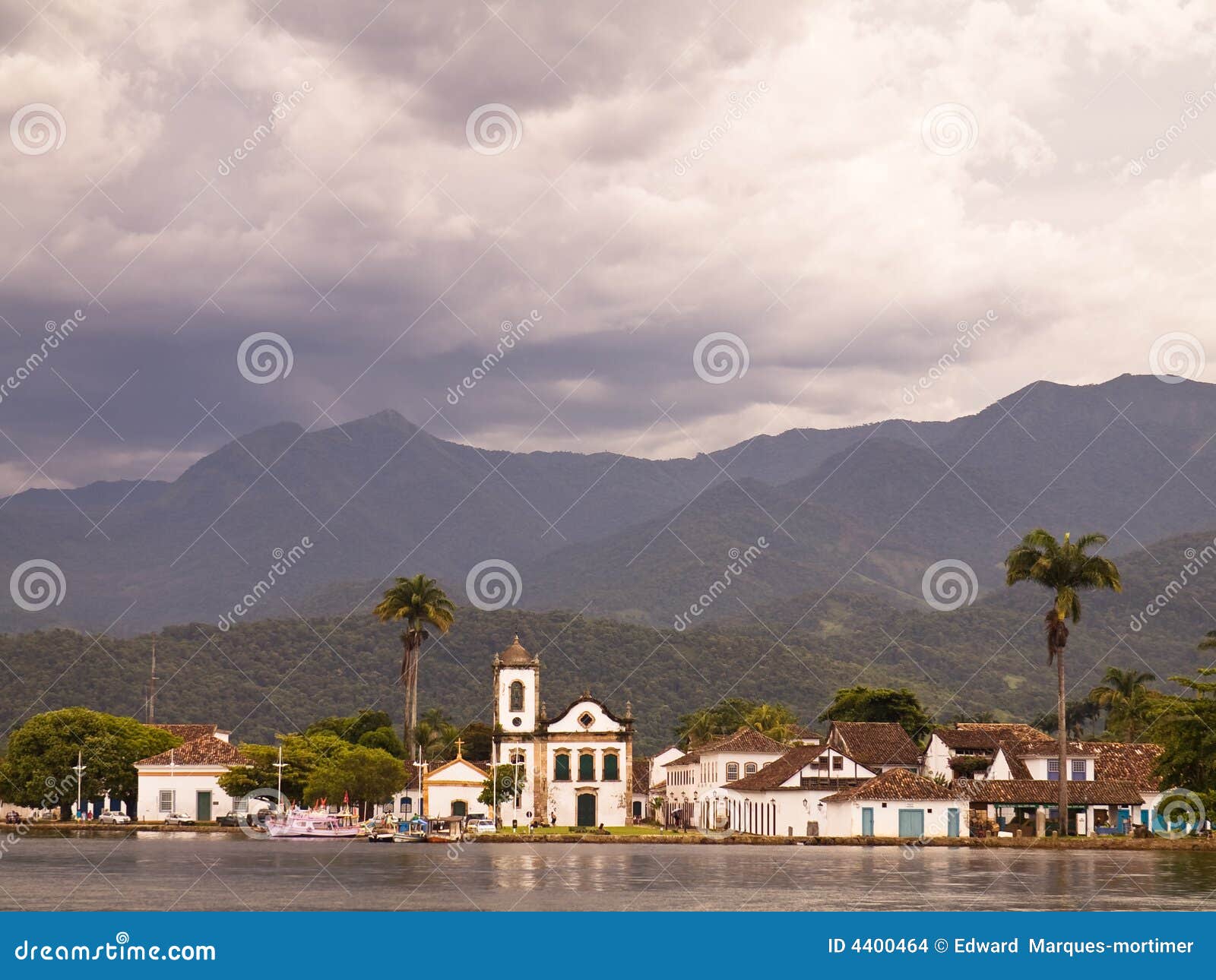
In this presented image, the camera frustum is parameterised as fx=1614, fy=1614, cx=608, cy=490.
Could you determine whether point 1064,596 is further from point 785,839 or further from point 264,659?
point 264,659

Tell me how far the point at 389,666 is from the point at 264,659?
15107 mm

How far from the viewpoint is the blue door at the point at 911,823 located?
84125 millimetres

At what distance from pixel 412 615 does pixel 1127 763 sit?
52693mm

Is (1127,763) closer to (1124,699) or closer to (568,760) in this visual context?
(568,760)

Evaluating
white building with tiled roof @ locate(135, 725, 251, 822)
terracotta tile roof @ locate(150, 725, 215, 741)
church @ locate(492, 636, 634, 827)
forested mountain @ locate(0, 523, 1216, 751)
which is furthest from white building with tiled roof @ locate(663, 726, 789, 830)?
forested mountain @ locate(0, 523, 1216, 751)

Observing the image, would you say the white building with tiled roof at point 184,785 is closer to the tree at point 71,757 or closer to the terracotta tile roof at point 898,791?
the tree at point 71,757

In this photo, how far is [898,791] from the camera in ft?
277

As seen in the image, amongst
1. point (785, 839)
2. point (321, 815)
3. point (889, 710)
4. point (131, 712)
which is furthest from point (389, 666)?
point (785, 839)

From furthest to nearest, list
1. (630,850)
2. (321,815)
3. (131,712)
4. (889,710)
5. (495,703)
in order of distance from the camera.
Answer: (131,712) < (889,710) < (495,703) < (321,815) < (630,850)

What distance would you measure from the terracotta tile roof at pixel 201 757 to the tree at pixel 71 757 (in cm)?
170

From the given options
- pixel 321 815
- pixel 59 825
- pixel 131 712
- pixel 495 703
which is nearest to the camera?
pixel 321 815

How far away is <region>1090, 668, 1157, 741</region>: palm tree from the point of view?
12488 cm

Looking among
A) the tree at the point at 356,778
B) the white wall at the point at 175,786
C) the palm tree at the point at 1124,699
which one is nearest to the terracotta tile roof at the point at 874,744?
the palm tree at the point at 1124,699

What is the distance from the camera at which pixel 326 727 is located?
134125 mm
